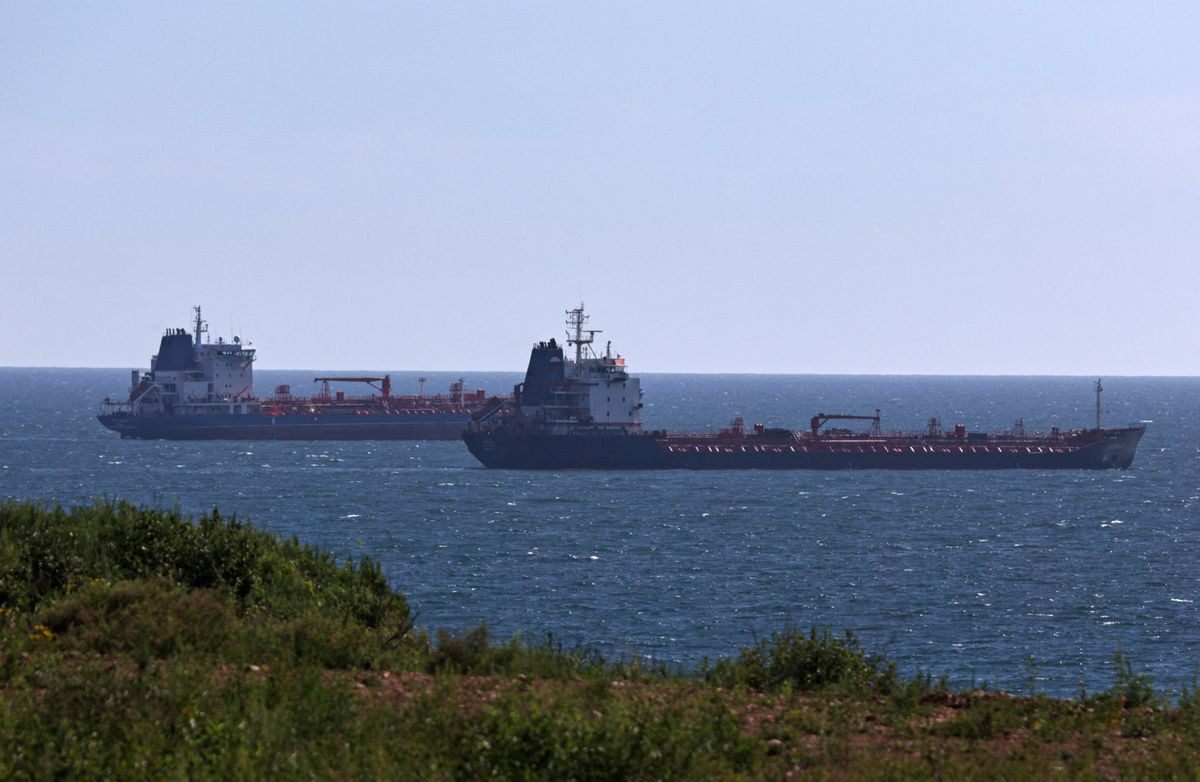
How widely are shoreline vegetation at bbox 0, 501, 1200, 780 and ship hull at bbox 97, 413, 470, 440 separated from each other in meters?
103

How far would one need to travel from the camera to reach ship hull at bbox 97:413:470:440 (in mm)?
119125

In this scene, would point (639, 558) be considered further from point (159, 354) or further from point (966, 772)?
point (159, 354)

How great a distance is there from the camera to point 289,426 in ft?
400

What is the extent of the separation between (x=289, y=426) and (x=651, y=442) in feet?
138

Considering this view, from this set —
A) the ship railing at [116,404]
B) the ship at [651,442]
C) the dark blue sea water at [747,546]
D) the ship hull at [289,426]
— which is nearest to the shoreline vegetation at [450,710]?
the dark blue sea water at [747,546]

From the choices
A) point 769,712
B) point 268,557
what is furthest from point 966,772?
point 268,557

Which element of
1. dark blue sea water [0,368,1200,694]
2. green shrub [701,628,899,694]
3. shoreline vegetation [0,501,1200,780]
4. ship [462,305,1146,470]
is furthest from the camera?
ship [462,305,1146,470]

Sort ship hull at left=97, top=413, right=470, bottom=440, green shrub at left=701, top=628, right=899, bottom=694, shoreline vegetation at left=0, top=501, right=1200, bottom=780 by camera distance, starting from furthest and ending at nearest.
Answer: ship hull at left=97, top=413, right=470, bottom=440, green shrub at left=701, top=628, right=899, bottom=694, shoreline vegetation at left=0, top=501, right=1200, bottom=780

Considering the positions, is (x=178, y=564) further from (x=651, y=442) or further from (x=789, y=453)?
(x=789, y=453)

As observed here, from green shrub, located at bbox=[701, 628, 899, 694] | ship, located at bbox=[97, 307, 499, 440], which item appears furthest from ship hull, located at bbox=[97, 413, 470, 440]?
green shrub, located at bbox=[701, 628, 899, 694]

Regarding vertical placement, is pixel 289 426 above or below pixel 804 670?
above

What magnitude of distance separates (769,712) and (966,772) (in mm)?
2559

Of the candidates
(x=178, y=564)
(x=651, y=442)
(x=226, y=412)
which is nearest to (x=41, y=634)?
(x=178, y=564)

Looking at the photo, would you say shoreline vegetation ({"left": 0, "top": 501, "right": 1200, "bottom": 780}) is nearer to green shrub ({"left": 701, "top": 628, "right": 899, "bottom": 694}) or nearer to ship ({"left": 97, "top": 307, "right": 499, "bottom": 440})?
green shrub ({"left": 701, "top": 628, "right": 899, "bottom": 694})
